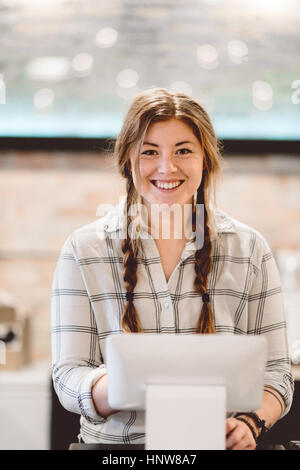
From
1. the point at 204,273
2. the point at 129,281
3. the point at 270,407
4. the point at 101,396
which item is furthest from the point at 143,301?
the point at 270,407

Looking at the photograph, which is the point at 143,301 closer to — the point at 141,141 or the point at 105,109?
the point at 141,141

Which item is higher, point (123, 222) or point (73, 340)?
point (123, 222)

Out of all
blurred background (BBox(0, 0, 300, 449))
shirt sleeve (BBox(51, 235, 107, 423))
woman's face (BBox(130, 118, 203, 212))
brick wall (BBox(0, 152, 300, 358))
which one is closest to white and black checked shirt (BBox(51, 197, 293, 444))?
shirt sleeve (BBox(51, 235, 107, 423))

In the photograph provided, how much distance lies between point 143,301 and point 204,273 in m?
0.18

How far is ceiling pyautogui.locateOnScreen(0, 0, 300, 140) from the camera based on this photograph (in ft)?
9.77

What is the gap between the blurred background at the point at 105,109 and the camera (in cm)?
298

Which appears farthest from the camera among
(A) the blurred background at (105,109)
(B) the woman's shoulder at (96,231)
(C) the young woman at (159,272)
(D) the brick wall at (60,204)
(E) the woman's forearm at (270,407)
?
(D) the brick wall at (60,204)

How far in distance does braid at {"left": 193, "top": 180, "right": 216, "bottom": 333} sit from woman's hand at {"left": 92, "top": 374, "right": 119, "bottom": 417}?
299 millimetres

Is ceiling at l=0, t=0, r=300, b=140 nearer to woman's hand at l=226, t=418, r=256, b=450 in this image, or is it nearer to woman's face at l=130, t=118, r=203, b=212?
woman's face at l=130, t=118, r=203, b=212

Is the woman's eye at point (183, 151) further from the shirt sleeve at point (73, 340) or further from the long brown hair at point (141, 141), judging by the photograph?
the shirt sleeve at point (73, 340)

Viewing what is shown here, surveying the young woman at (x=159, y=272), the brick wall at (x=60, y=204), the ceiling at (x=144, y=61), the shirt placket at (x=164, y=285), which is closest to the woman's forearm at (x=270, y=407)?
the young woman at (x=159, y=272)

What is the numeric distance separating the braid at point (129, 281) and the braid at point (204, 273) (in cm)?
16

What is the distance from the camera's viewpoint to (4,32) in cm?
302

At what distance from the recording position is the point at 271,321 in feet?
5.32
